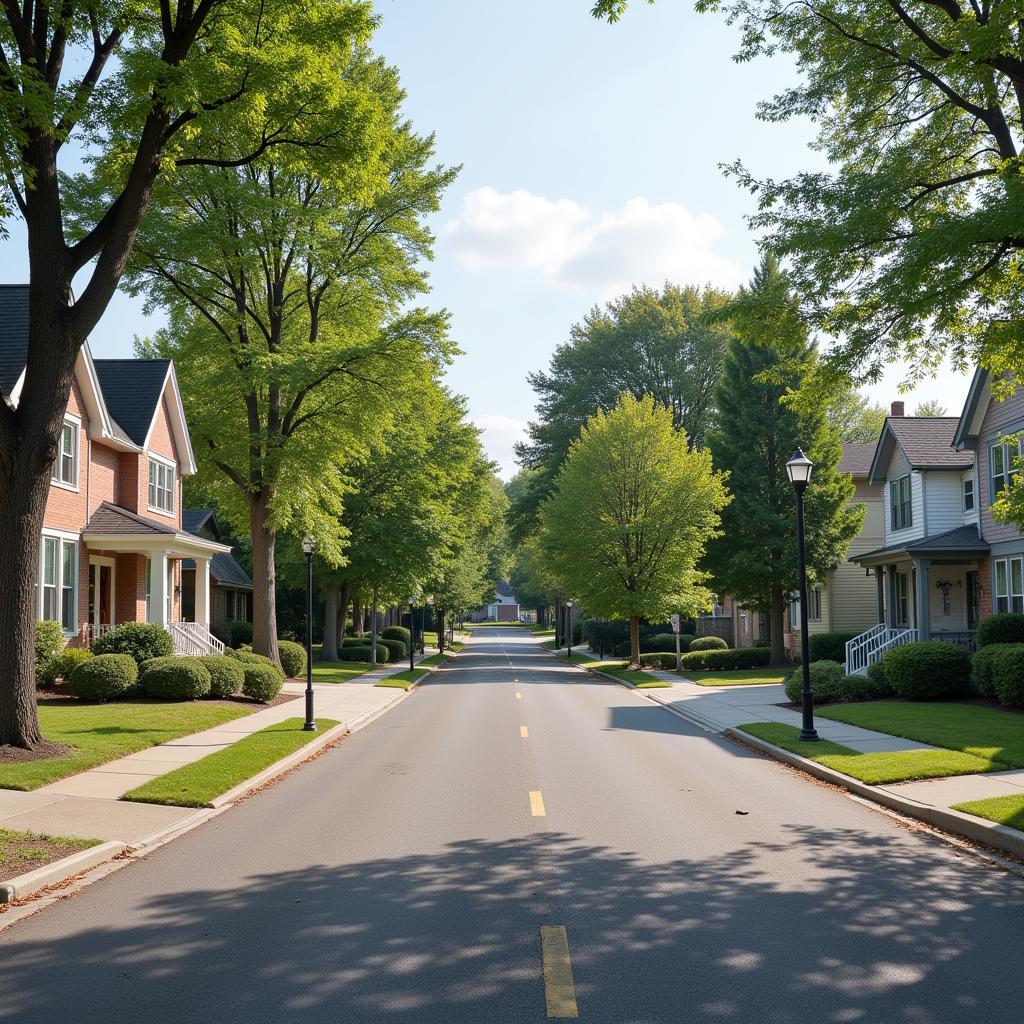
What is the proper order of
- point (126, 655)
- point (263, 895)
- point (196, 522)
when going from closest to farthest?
point (263, 895), point (126, 655), point (196, 522)

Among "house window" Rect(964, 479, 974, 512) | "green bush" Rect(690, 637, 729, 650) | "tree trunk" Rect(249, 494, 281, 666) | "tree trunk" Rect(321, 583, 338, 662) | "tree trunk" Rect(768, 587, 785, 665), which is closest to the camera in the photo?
"tree trunk" Rect(249, 494, 281, 666)

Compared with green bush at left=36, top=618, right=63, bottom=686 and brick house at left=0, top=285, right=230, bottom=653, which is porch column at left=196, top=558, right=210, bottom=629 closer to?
brick house at left=0, top=285, right=230, bottom=653

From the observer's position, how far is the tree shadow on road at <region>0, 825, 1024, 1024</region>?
542 cm

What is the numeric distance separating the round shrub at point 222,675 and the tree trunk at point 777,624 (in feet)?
80.5

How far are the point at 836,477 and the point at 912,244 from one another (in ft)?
96.9

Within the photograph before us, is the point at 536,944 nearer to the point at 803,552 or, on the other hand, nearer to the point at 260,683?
the point at 803,552

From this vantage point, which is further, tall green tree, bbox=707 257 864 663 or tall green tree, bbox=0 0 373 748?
tall green tree, bbox=707 257 864 663

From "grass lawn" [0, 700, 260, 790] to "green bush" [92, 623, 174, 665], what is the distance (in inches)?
92.9

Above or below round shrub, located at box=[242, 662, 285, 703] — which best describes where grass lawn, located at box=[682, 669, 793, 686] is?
below

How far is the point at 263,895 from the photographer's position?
25.5 feet

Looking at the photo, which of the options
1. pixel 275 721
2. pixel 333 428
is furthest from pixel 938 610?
pixel 275 721

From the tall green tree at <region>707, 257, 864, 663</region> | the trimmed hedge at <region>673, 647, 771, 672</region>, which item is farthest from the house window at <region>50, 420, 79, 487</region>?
the trimmed hedge at <region>673, 647, 771, 672</region>

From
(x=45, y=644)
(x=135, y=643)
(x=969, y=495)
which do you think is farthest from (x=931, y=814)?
(x=969, y=495)

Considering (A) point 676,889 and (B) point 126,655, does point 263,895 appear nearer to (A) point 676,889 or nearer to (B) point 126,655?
(A) point 676,889
